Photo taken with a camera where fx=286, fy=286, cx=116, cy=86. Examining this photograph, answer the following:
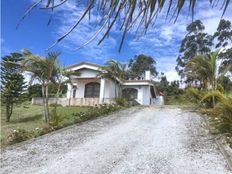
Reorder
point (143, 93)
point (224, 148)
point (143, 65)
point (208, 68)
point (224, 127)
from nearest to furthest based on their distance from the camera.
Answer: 1. point (224, 148)
2. point (224, 127)
3. point (208, 68)
4. point (143, 93)
5. point (143, 65)

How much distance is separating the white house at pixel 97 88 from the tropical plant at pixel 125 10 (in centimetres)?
Answer: 2274

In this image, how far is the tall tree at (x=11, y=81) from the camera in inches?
642

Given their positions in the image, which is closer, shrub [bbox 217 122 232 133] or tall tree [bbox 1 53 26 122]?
shrub [bbox 217 122 232 133]

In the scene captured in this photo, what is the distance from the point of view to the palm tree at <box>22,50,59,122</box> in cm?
1433

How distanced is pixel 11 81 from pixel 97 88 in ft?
37.7

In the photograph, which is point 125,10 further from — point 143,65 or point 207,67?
point 143,65

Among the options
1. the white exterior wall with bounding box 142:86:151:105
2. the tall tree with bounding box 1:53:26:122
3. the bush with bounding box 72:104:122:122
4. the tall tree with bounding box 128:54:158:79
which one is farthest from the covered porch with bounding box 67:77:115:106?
the tall tree with bounding box 128:54:158:79

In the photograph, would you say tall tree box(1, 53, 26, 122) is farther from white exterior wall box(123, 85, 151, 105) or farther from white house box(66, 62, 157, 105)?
white exterior wall box(123, 85, 151, 105)

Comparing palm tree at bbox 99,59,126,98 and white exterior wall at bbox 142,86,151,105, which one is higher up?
palm tree at bbox 99,59,126,98

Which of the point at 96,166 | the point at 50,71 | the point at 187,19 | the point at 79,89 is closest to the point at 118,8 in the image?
the point at 187,19

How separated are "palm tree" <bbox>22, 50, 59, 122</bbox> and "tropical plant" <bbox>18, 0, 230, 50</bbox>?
13272mm

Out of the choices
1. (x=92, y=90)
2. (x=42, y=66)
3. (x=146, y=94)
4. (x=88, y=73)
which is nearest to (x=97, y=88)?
(x=92, y=90)

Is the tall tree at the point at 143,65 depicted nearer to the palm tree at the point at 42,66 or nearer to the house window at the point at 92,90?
the house window at the point at 92,90

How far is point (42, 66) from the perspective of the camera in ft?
47.5
